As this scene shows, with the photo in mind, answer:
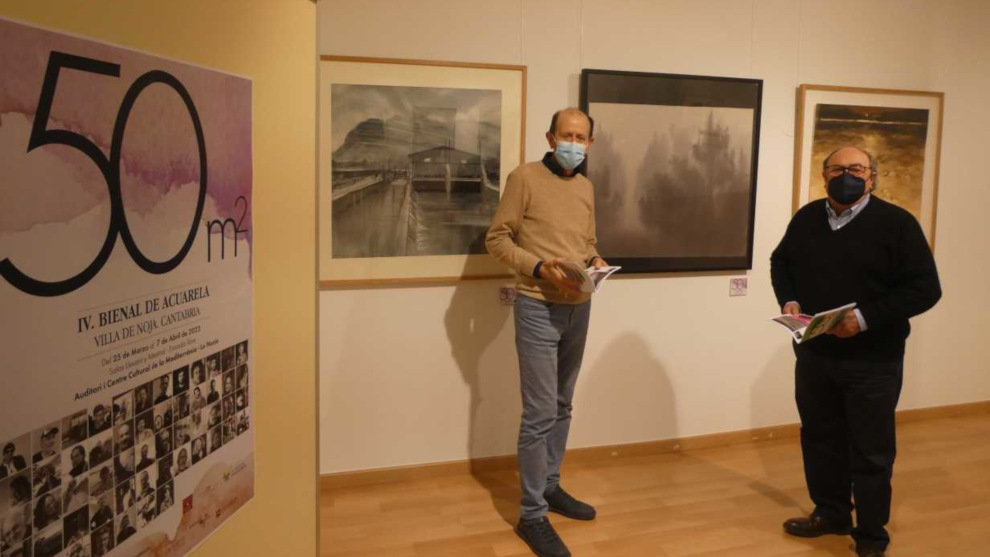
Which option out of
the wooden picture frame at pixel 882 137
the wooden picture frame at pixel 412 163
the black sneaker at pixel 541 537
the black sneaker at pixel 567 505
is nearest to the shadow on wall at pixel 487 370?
the wooden picture frame at pixel 412 163

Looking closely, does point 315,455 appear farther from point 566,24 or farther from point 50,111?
point 566,24

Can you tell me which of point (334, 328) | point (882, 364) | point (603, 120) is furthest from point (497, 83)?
point (882, 364)

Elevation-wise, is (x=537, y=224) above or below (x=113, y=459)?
above

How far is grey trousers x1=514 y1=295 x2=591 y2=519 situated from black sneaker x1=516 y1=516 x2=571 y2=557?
3 cm

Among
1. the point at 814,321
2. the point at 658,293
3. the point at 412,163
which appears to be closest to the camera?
the point at 814,321

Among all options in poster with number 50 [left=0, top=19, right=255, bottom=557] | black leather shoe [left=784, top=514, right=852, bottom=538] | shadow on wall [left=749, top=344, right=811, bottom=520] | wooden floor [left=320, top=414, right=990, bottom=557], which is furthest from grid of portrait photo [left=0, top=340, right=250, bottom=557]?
shadow on wall [left=749, top=344, right=811, bottom=520]

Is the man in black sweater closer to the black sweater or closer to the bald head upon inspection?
the black sweater

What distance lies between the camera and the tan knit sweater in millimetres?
2881

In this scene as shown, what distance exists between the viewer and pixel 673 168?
377 cm

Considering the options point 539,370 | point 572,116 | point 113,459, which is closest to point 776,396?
point 539,370

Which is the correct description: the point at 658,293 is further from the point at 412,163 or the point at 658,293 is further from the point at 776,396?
the point at 412,163

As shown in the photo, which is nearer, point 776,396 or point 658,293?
point 658,293

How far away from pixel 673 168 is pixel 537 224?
1.22 m

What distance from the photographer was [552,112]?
141 inches
